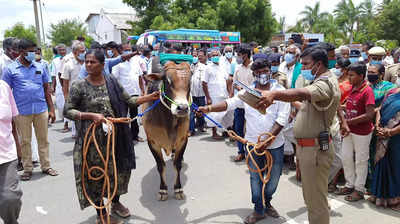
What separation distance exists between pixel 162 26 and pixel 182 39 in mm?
4921

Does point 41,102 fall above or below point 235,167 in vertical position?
above

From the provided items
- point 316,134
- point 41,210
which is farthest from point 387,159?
point 41,210

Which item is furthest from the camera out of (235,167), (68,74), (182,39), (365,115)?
(182,39)

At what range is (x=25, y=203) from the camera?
4410mm

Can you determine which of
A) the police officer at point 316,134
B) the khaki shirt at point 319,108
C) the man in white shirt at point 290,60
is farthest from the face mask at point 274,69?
the khaki shirt at point 319,108

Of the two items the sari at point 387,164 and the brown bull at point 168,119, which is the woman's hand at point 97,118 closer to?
the brown bull at point 168,119

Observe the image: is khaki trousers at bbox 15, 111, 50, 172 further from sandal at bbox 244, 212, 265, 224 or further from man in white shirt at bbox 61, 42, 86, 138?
sandal at bbox 244, 212, 265, 224

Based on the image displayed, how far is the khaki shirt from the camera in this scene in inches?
107

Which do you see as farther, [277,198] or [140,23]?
[140,23]

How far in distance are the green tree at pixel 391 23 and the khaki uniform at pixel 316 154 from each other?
34.9 meters

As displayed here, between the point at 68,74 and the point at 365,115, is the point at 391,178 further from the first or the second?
the point at 68,74

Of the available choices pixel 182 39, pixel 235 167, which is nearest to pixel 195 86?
pixel 235 167

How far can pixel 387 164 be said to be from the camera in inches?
161

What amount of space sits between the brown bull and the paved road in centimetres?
38
